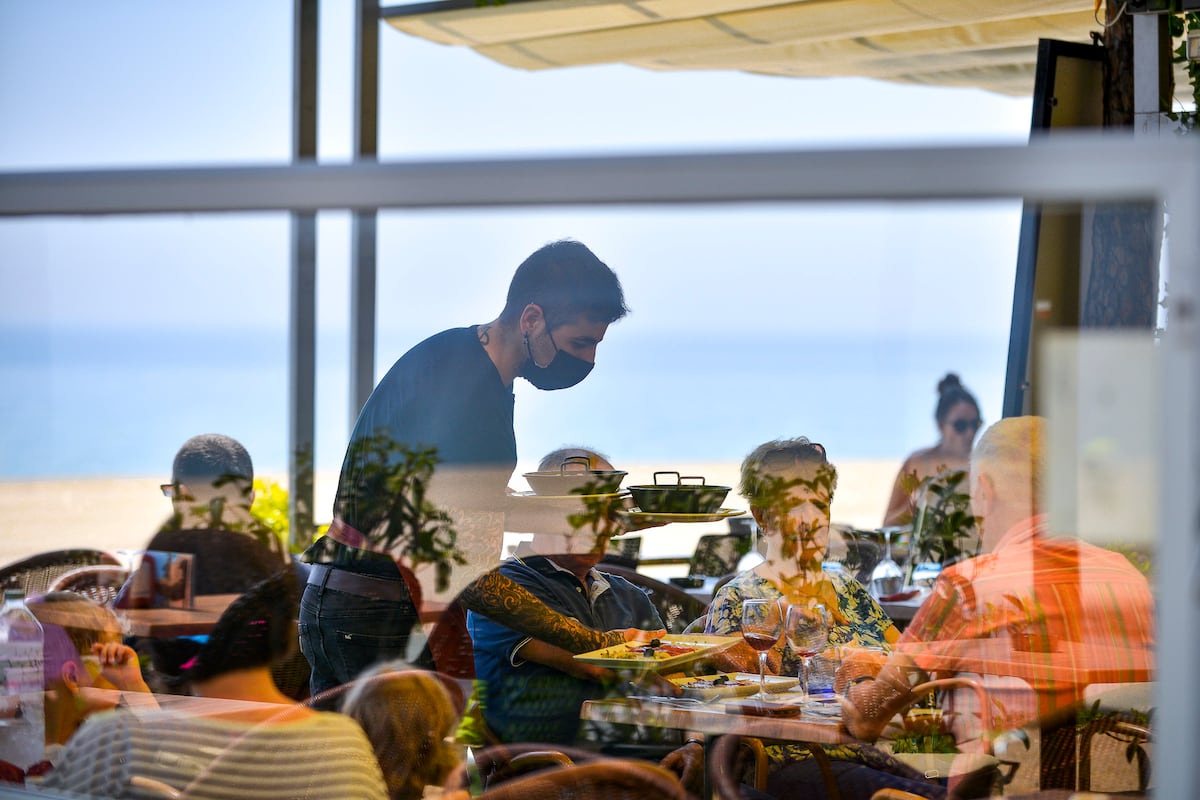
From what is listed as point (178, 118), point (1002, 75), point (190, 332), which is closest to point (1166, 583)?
point (190, 332)

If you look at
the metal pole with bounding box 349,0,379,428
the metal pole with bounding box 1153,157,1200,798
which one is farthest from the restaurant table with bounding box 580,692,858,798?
the metal pole with bounding box 1153,157,1200,798

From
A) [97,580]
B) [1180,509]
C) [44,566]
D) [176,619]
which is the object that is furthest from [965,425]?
[1180,509]

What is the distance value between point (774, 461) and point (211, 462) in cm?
138

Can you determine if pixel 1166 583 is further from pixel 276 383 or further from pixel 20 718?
pixel 276 383

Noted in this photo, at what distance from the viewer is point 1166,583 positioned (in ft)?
3.09

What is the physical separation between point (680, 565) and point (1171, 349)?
3960 mm

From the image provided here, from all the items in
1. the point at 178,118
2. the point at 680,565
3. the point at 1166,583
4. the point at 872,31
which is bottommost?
the point at 680,565

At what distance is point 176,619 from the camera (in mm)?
2480

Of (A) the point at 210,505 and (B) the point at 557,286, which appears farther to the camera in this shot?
(A) the point at 210,505

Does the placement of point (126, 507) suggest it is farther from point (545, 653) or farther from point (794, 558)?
point (794, 558)

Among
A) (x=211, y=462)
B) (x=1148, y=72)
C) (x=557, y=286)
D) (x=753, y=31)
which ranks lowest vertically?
(x=211, y=462)

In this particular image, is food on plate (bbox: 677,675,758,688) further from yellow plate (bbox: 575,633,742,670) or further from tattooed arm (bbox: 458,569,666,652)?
tattooed arm (bbox: 458,569,666,652)

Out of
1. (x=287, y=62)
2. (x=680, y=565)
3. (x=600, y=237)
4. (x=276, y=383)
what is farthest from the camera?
(x=680, y=565)

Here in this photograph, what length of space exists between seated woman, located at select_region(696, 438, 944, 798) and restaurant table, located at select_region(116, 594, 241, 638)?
3.74ft
